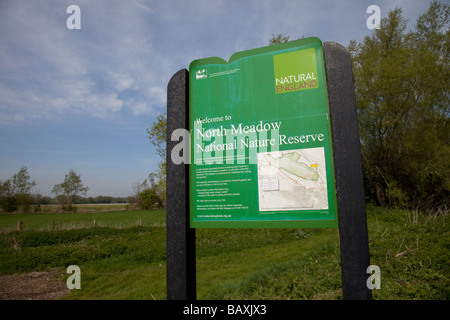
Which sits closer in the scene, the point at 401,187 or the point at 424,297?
the point at 424,297

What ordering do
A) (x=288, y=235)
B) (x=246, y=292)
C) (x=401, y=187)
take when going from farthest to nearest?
1. (x=401, y=187)
2. (x=288, y=235)
3. (x=246, y=292)

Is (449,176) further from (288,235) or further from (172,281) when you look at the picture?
(172,281)

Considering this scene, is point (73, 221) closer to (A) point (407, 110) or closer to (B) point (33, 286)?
(B) point (33, 286)

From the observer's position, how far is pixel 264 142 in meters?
2.66

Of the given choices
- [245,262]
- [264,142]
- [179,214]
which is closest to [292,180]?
[264,142]

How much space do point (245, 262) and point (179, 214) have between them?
592 centimetres

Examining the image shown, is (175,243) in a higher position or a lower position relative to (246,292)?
higher

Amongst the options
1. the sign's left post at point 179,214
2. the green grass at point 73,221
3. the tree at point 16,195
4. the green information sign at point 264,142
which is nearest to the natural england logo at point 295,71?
the green information sign at point 264,142

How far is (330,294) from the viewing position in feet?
12.9

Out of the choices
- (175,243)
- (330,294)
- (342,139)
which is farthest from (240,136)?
(330,294)

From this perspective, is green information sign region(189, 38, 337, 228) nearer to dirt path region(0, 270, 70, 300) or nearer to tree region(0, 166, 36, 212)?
dirt path region(0, 270, 70, 300)

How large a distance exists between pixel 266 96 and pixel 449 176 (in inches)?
685
